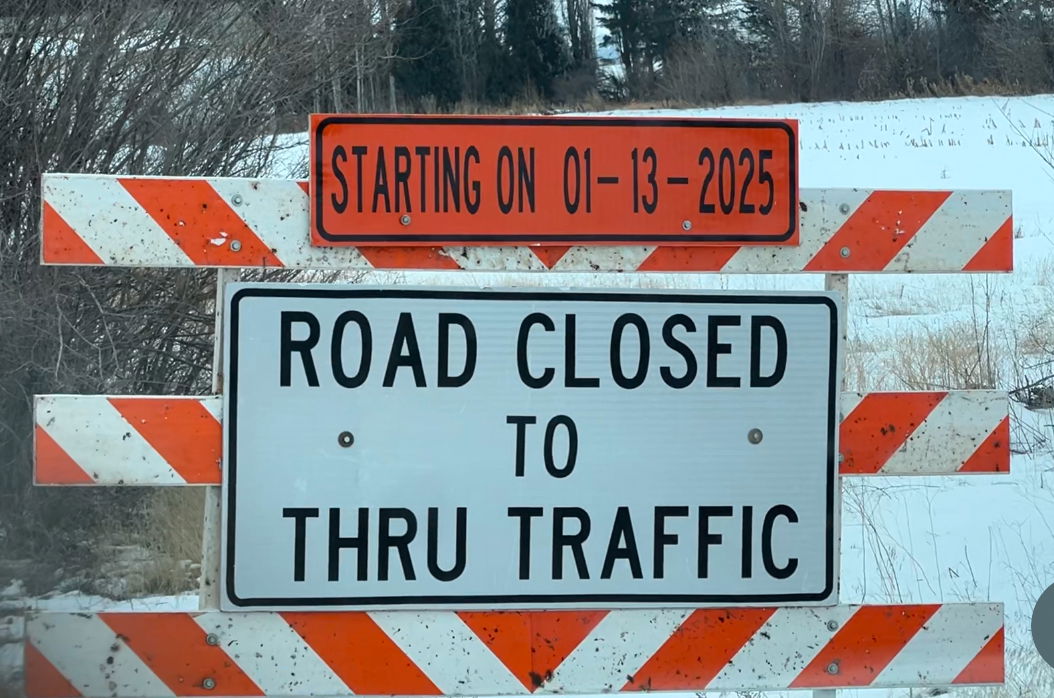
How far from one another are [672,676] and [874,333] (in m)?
7.61

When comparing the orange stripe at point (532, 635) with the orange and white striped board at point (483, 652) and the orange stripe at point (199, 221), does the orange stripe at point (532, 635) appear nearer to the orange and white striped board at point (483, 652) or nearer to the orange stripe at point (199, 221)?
the orange and white striped board at point (483, 652)

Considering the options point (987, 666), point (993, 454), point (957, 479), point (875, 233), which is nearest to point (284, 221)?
point (875, 233)

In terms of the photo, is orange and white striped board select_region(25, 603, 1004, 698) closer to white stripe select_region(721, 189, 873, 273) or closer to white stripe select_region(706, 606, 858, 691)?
white stripe select_region(706, 606, 858, 691)

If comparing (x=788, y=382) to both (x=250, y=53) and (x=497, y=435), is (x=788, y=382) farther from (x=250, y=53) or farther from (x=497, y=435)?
(x=250, y=53)

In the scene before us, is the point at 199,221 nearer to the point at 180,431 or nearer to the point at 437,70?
the point at 180,431

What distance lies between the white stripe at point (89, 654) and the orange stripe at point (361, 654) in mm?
345

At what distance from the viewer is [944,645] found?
2832 millimetres

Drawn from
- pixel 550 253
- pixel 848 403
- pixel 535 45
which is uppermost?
pixel 535 45

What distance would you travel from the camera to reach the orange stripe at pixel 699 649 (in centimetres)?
273

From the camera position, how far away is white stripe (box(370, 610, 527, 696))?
2656 mm

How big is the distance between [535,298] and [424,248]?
0.87 feet

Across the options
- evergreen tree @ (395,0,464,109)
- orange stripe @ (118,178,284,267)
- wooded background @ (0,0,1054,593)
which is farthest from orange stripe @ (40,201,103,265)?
evergreen tree @ (395,0,464,109)

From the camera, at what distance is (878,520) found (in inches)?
214

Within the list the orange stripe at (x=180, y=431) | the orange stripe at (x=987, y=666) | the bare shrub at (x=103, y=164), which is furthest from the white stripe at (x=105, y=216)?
the bare shrub at (x=103, y=164)
